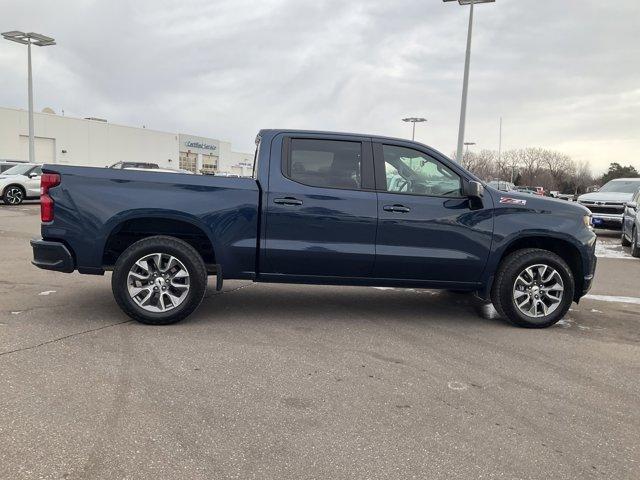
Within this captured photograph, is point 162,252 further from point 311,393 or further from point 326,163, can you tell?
point 311,393

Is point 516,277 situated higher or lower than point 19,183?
lower

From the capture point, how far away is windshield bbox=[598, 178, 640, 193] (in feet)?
55.7

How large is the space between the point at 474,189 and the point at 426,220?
555 mm

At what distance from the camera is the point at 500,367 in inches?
171

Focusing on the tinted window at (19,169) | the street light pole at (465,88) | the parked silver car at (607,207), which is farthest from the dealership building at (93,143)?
the parked silver car at (607,207)

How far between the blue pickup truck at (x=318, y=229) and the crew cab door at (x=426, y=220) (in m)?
0.01

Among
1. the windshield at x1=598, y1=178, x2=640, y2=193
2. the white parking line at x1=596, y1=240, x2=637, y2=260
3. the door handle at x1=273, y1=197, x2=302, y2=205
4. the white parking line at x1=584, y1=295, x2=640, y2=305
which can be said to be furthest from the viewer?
the windshield at x1=598, y1=178, x2=640, y2=193

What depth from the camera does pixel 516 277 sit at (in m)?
5.45

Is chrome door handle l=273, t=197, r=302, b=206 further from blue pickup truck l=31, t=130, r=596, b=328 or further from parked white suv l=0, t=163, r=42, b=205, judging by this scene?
parked white suv l=0, t=163, r=42, b=205

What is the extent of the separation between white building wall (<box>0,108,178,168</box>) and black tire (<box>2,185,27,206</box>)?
3066cm

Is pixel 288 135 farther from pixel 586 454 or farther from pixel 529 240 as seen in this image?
pixel 586 454

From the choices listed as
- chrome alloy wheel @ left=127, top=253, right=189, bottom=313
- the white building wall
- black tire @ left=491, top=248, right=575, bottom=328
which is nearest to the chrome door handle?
chrome alloy wheel @ left=127, top=253, right=189, bottom=313

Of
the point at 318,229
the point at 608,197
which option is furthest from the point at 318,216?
the point at 608,197

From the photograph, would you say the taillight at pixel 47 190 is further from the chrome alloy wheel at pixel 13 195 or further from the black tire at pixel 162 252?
the chrome alloy wheel at pixel 13 195
